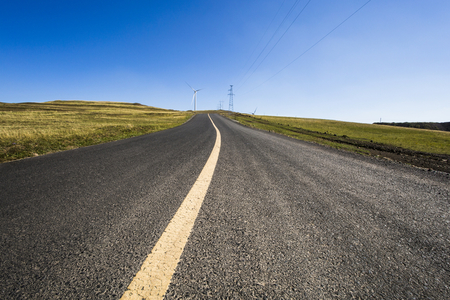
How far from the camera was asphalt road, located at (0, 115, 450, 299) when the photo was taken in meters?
1.00

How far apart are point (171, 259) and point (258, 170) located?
2.46 m

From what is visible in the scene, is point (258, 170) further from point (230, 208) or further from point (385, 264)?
point (385, 264)

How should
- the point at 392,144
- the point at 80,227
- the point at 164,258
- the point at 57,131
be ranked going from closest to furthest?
the point at 164,258
the point at 80,227
the point at 57,131
the point at 392,144

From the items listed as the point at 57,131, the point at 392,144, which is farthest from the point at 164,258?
the point at 392,144

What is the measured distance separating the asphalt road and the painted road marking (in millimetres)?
48

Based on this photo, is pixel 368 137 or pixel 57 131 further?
pixel 368 137

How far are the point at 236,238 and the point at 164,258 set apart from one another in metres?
0.53

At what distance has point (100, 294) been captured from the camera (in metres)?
0.93

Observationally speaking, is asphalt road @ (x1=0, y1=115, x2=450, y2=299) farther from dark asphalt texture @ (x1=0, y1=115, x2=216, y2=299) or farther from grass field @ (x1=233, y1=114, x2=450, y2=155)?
grass field @ (x1=233, y1=114, x2=450, y2=155)

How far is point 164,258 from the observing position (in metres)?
1.17

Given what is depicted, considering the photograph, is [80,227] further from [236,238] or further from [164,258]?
[236,238]

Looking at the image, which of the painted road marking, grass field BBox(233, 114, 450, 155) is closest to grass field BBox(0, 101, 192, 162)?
the painted road marking

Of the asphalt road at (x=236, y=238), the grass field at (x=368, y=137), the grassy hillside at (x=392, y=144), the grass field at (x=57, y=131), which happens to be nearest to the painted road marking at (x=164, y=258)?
the asphalt road at (x=236, y=238)

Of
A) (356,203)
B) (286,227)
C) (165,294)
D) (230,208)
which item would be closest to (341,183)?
(356,203)
